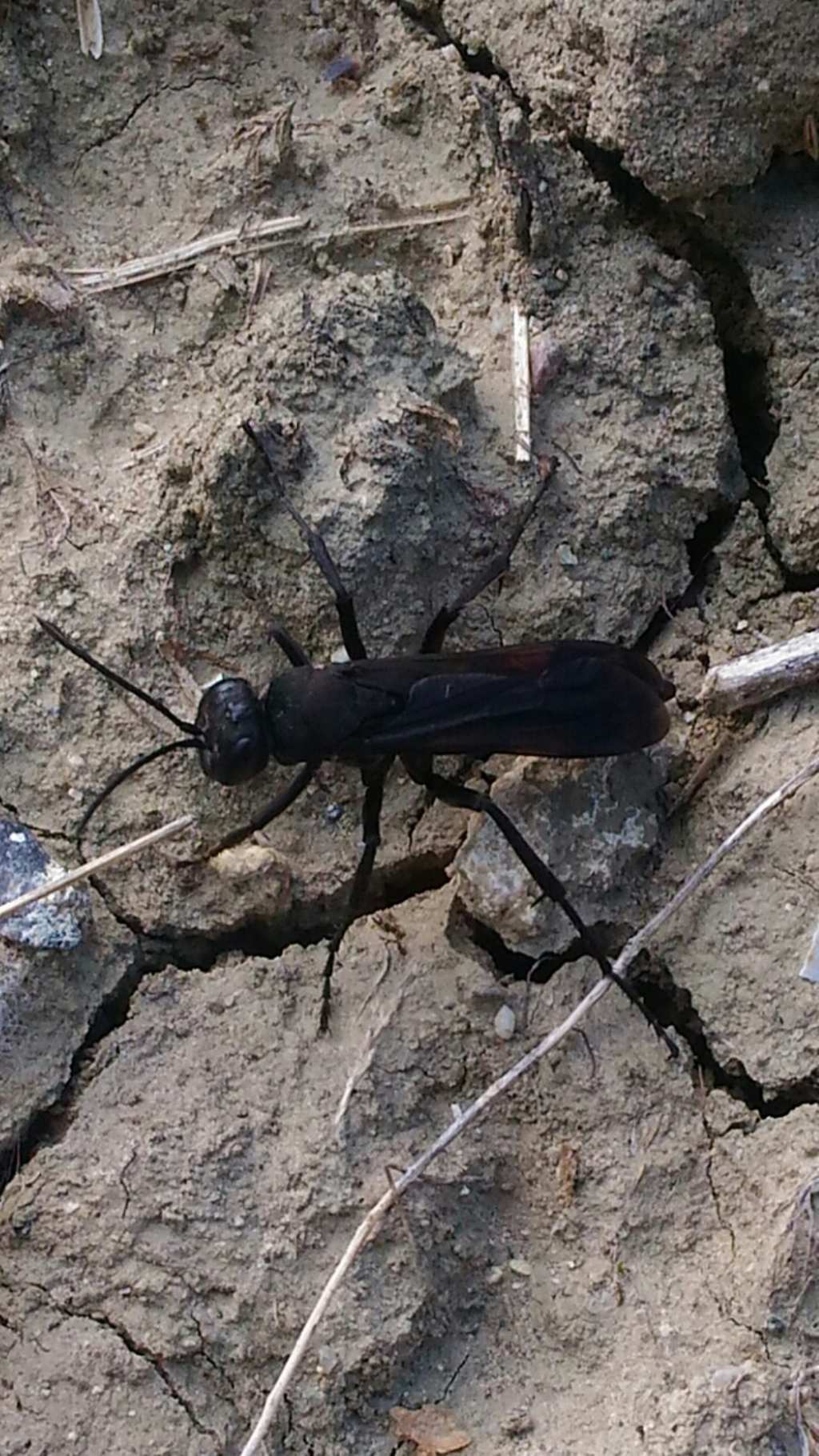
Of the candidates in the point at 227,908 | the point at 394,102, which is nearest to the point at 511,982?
the point at 227,908

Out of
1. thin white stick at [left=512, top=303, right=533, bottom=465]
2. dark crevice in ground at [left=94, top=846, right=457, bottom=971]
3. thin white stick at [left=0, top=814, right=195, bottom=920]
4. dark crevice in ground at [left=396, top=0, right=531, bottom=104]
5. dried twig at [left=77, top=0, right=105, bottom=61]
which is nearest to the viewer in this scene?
thin white stick at [left=0, top=814, right=195, bottom=920]

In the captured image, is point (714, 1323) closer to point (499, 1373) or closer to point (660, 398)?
point (499, 1373)

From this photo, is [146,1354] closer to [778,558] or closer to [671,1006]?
[671,1006]

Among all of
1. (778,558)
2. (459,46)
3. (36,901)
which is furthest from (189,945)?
(459,46)

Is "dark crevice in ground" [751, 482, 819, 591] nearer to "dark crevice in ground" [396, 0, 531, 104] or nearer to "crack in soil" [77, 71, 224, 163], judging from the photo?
"dark crevice in ground" [396, 0, 531, 104]

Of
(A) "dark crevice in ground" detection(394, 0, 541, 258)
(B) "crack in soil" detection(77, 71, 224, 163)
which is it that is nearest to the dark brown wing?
(A) "dark crevice in ground" detection(394, 0, 541, 258)

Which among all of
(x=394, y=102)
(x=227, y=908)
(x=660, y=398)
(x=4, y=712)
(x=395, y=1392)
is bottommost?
(x=395, y=1392)
